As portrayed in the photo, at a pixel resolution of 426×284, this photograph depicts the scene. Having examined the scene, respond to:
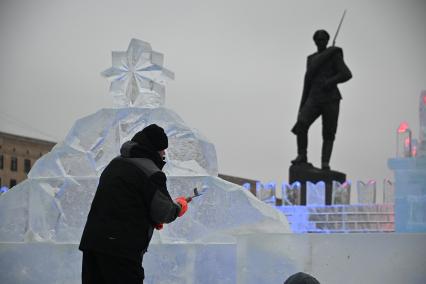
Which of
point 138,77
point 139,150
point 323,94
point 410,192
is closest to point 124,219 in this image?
point 139,150

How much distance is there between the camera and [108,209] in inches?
A: 172

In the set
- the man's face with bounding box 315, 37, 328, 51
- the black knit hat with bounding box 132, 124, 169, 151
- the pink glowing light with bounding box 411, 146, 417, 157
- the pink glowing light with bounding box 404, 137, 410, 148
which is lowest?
the black knit hat with bounding box 132, 124, 169, 151

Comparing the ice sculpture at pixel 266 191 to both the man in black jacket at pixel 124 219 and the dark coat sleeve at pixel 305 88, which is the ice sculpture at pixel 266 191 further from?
the man in black jacket at pixel 124 219

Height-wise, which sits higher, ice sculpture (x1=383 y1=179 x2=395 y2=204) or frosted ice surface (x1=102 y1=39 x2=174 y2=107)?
frosted ice surface (x1=102 y1=39 x2=174 y2=107)

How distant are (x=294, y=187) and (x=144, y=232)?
9.76 metres

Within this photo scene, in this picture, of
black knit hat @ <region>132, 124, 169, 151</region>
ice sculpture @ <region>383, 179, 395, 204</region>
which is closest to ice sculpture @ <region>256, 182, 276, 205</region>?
ice sculpture @ <region>383, 179, 395, 204</region>

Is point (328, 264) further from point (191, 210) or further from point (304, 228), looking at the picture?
point (304, 228)

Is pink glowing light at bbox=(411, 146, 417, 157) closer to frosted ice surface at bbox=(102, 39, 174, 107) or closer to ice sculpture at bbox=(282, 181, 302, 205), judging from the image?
frosted ice surface at bbox=(102, 39, 174, 107)

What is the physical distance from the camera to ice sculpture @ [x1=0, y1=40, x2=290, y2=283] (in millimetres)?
6094

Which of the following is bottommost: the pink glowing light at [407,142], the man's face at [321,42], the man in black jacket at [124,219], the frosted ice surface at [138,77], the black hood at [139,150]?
the man in black jacket at [124,219]

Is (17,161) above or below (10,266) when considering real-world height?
above

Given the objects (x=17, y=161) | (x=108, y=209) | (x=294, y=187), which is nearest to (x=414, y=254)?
(x=108, y=209)

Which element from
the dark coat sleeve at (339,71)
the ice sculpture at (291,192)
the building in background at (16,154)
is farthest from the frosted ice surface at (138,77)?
the building in background at (16,154)

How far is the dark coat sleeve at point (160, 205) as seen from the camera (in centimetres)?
436
